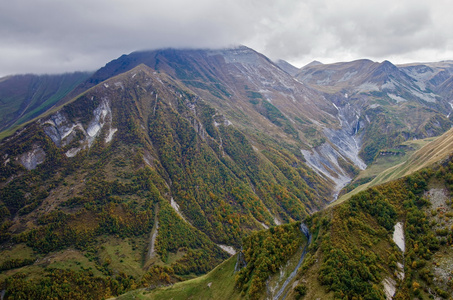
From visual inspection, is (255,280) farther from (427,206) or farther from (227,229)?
(227,229)

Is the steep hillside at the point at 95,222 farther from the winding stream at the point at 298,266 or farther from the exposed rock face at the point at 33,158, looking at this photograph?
the winding stream at the point at 298,266

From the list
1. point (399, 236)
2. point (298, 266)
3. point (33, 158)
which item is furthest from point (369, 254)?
point (33, 158)

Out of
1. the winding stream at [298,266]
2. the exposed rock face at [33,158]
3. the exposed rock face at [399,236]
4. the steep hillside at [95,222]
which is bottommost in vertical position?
the exposed rock face at [399,236]

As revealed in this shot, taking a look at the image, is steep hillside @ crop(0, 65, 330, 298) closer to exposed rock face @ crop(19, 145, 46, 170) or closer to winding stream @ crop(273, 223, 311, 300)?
exposed rock face @ crop(19, 145, 46, 170)

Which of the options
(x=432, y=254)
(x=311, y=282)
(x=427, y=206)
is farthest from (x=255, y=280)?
(x=427, y=206)

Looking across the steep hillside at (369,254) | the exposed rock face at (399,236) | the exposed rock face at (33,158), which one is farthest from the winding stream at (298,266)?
the exposed rock face at (33,158)

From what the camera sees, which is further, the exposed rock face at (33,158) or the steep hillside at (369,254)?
the exposed rock face at (33,158)

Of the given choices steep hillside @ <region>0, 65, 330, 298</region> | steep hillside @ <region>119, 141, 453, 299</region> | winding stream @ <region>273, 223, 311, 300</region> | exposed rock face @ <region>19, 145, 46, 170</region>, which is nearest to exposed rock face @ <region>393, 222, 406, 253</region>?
steep hillside @ <region>119, 141, 453, 299</region>

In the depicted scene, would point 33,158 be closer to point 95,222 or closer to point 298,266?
point 95,222
